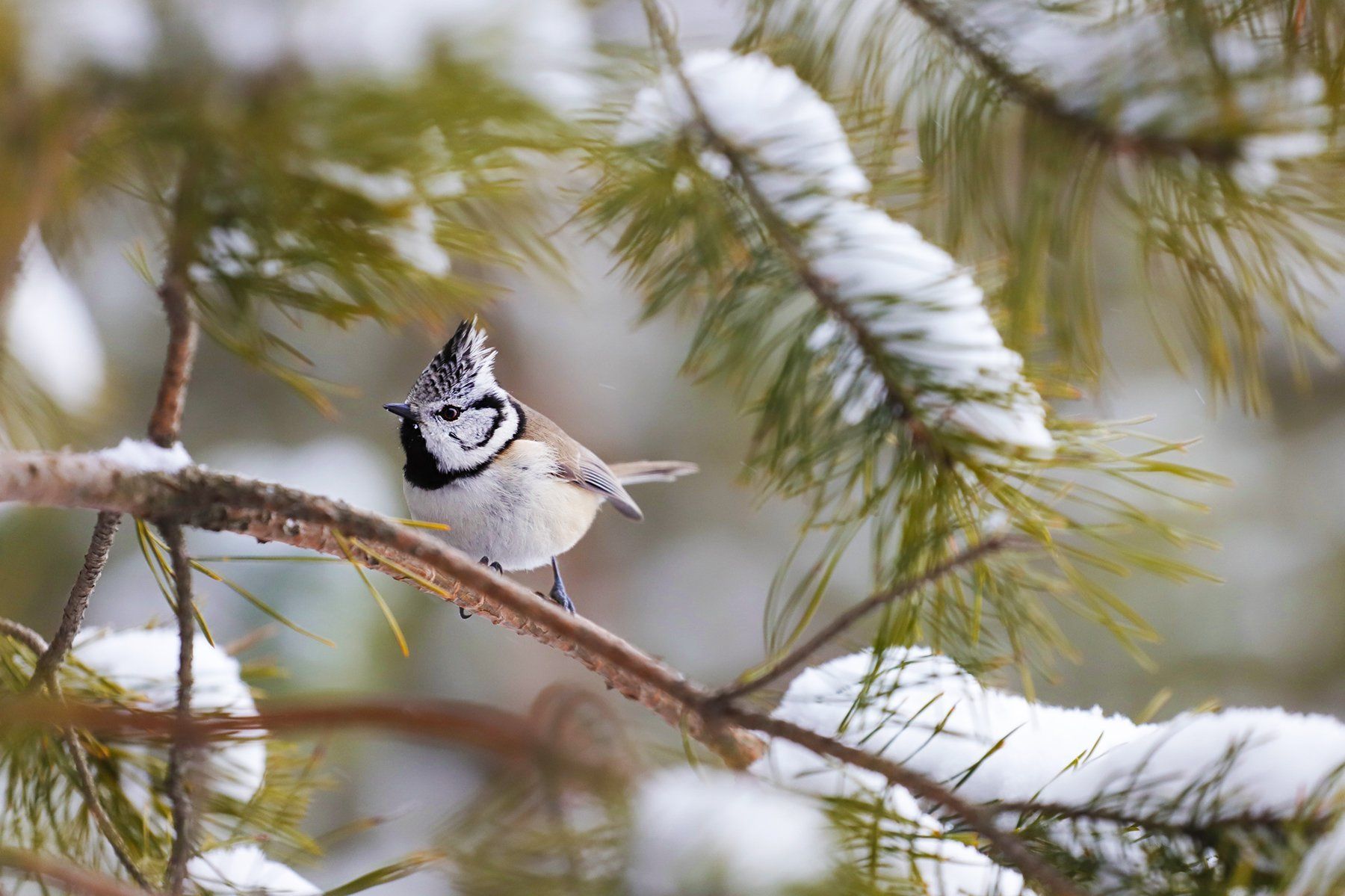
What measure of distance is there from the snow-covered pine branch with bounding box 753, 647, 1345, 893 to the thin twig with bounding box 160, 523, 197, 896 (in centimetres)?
70

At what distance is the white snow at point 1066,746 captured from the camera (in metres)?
0.95

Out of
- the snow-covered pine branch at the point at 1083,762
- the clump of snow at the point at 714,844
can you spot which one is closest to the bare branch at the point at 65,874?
the clump of snow at the point at 714,844

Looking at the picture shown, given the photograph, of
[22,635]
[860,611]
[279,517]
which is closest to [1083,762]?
[860,611]

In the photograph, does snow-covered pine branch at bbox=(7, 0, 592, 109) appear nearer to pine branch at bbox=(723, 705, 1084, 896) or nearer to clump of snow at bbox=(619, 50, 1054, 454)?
clump of snow at bbox=(619, 50, 1054, 454)

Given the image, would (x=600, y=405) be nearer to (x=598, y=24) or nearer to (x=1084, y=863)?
(x=598, y=24)

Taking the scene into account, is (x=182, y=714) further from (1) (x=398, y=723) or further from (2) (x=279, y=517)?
(1) (x=398, y=723)

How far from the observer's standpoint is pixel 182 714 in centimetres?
101

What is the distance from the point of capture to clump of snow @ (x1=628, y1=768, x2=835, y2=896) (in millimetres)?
767

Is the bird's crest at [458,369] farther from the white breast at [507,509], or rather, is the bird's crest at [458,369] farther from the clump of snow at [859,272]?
the clump of snow at [859,272]

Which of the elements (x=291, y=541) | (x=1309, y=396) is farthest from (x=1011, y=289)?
(x=1309, y=396)

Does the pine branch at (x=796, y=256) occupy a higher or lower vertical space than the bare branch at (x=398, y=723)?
higher

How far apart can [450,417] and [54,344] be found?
1.01 metres

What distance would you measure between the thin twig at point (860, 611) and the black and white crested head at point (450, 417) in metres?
1.32

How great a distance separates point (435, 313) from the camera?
4.43 ft
